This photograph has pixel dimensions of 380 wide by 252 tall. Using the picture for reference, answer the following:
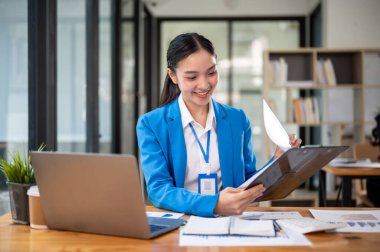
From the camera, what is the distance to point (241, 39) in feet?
27.3

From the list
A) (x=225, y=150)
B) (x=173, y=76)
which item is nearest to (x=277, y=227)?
(x=225, y=150)

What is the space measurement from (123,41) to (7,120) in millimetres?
3208

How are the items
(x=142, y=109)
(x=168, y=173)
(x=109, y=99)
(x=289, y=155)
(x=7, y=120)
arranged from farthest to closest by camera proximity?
(x=142, y=109) → (x=109, y=99) → (x=7, y=120) → (x=168, y=173) → (x=289, y=155)

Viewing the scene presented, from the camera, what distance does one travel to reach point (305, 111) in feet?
18.7

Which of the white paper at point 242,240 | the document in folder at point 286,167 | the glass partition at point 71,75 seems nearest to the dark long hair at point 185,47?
the document in folder at point 286,167

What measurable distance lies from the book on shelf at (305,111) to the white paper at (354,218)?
408 cm

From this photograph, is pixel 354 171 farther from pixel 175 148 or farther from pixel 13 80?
pixel 13 80

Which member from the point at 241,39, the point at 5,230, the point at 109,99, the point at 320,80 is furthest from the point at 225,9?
the point at 5,230

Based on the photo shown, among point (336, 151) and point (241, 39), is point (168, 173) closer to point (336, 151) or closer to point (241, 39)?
point (336, 151)

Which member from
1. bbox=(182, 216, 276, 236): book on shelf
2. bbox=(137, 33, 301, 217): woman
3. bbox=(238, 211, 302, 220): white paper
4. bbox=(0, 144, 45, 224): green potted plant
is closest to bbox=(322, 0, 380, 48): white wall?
bbox=(137, 33, 301, 217): woman

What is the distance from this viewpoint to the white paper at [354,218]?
4.69 ft

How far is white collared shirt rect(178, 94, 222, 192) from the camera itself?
80.4 inches

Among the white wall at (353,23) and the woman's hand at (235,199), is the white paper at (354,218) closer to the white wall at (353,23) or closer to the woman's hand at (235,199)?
the woman's hand at (235,199)

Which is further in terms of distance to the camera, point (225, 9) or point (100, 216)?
point (225, 9)
